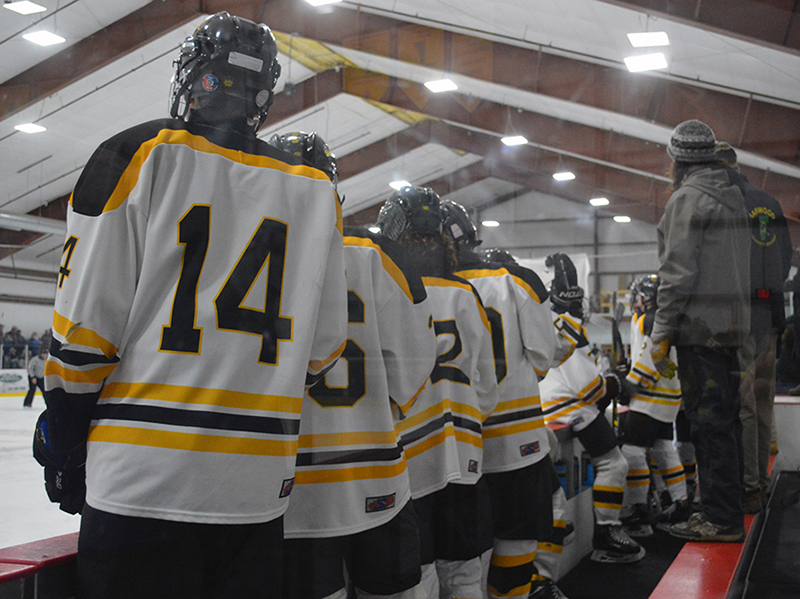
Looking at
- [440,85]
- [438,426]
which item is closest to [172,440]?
[438,426]

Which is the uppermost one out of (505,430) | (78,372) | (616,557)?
(78,372)

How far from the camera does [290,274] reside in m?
0.83

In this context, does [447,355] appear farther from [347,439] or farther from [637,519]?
[637,519]

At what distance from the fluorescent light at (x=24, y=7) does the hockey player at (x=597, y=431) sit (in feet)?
6.58

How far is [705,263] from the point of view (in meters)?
1.24

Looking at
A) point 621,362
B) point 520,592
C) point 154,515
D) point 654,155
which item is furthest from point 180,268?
point 621,362

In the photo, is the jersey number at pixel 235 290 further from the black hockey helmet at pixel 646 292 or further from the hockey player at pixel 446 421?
the black hockey helmet at pixel 646 292

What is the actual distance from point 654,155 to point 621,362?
4.06ft

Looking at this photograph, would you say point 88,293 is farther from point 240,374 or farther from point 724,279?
point 724,279

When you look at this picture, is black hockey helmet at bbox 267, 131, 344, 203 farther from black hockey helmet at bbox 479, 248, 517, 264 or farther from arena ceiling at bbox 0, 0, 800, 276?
black hockey helmet at bbox 479, 248, 517, 264

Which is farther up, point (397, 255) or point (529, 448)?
point (397, 255)

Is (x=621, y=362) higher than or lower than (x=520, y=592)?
higher

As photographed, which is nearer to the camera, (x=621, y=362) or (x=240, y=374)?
(x=240, y=374)

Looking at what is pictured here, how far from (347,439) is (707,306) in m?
0.77
